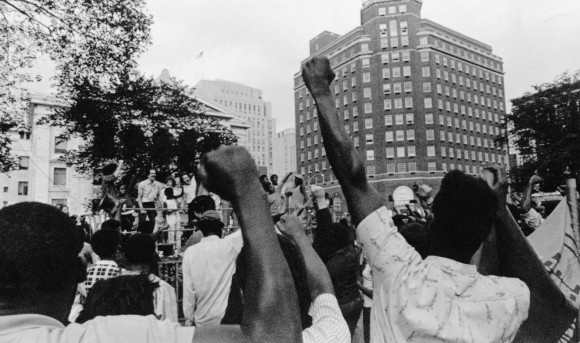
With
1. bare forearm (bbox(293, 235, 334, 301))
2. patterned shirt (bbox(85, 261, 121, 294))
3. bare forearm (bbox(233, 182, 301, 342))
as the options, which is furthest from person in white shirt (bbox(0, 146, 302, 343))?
patterned shirt (bbox(85, 261, 121, 294))

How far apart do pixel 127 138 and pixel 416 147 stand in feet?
171

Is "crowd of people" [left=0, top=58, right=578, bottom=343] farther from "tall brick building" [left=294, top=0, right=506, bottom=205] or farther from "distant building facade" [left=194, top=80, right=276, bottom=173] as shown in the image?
"distant building facade" [left=194, top=80, right=276, bottom=173]

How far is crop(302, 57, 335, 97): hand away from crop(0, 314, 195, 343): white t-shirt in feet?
3.29

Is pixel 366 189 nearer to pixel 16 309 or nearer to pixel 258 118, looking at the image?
pixel 16 309

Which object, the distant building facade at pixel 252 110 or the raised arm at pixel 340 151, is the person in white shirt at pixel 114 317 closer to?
the raised arm at pixel 340 151

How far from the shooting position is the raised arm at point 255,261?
1.01 metres

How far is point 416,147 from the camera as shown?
70.1 meters

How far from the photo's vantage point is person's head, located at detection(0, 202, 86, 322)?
119 centimetres

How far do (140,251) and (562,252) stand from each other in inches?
127

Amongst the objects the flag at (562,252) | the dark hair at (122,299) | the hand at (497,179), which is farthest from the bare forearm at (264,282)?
the flag at (562,252)

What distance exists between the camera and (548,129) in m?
39.6

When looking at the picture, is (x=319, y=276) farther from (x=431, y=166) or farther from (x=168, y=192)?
(x=431, y=166)

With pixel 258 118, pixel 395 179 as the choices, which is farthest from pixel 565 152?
pixel 258 118

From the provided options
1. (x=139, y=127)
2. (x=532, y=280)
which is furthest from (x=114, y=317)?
(x=139, y=127)
